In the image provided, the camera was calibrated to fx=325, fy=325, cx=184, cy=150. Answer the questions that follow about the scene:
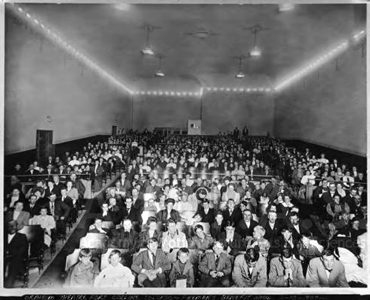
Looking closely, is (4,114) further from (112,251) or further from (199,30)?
(199,30)

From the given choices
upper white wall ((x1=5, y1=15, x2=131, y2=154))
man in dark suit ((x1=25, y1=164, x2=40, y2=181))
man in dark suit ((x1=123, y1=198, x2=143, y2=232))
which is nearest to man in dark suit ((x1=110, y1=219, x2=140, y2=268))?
man in dark suit ((x1=123, y1=198, x2=143, y2=232))

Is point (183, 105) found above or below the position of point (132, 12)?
below

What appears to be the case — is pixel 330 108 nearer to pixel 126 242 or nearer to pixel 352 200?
pixel 352 200

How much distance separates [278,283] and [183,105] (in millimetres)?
2911

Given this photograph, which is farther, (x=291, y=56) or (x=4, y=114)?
(x=291, y=56)

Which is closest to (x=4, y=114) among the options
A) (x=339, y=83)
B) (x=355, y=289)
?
(x=339, y=83)

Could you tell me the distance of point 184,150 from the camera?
15.8ft

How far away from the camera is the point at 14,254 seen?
450 cm

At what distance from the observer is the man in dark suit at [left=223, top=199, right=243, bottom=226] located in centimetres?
467

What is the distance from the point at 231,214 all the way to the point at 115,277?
185 cm

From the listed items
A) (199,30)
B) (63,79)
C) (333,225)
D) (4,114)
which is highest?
(199,30)

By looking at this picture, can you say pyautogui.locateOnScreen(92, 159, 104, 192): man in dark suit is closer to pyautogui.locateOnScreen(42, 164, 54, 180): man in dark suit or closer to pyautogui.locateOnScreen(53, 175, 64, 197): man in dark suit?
A: pyautogui.locateOnScreen(53, 175, 64, 197): man in dark suit

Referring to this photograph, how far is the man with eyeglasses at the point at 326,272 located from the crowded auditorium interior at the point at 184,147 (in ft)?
0.05

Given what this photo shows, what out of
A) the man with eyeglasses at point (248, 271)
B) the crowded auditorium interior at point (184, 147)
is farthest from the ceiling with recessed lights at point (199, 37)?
the man with eyeglasses at point (248, 271)
